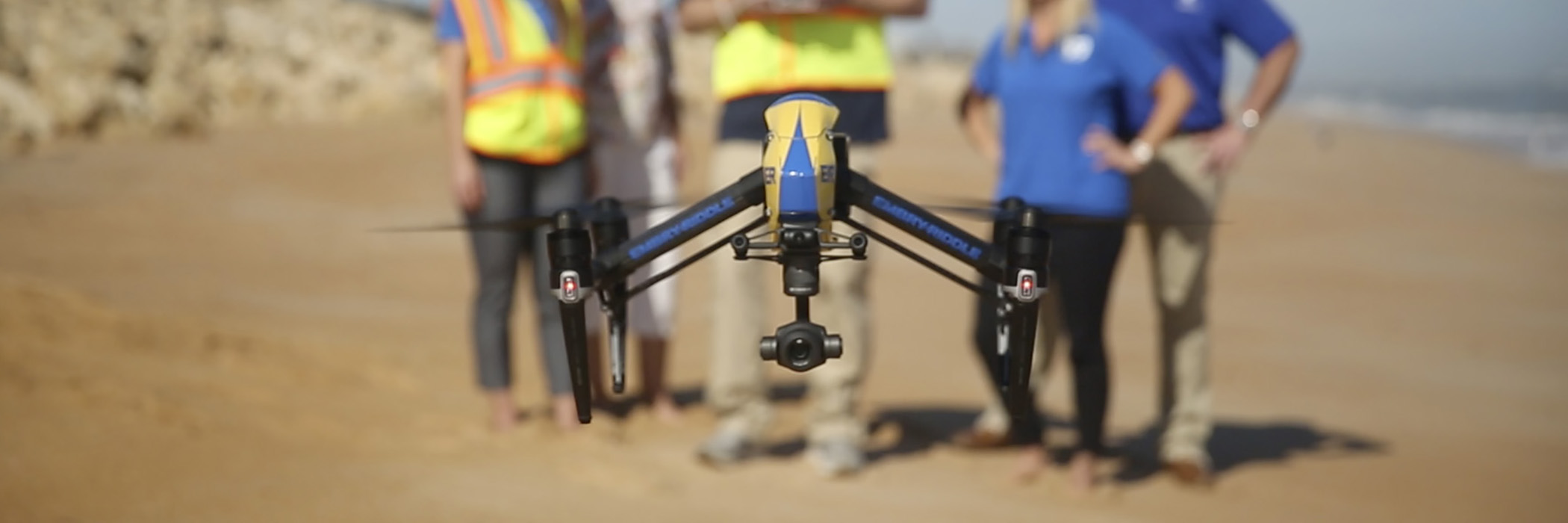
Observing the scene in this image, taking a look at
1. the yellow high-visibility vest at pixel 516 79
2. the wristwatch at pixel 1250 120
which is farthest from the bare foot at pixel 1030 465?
the yellow high-visibility vest at pixel 516 79

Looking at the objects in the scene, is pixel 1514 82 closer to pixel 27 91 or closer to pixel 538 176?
pixel 27 91

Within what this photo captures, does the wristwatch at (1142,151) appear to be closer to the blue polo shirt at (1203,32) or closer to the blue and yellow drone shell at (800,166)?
the blue polo shirt at (1203,32)

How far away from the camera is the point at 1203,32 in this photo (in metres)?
6.04

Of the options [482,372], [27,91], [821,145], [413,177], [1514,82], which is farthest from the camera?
[1514,82]

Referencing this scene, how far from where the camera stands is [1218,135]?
6.11 m

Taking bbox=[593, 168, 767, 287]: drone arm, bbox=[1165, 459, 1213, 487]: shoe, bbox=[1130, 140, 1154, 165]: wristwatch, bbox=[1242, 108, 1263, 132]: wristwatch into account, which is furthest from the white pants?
bbox=[593, 168, 767, 287]: drone arm

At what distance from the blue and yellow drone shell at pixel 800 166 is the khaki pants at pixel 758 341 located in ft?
11.3

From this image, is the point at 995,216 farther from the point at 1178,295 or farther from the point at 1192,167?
the point at 1178,295

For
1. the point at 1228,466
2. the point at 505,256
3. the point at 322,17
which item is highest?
the point at 322,17

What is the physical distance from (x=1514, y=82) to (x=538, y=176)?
1761 inches

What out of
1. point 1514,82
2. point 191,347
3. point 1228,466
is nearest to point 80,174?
point 191,347

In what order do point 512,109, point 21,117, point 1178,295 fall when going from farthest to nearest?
point 21,117 < point 1178,295 < point 512,109

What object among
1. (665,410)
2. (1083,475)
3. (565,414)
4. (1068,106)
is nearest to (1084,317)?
(1083,475)

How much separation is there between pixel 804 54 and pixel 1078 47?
1.21 m
